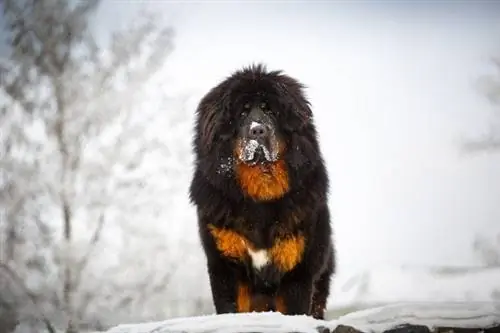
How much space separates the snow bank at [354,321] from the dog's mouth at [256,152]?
90 cm

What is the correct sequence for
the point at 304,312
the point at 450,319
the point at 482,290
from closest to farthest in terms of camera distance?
the point at 450,319
the point at 304,312
the point at 482,290

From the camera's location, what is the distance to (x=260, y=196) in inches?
129

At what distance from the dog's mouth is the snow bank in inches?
35.2

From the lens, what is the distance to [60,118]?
5.91m

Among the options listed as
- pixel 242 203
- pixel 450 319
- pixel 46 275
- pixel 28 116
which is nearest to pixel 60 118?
pixel 28 116

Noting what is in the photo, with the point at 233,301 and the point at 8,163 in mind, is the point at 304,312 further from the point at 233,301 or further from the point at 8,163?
the point at 8,163

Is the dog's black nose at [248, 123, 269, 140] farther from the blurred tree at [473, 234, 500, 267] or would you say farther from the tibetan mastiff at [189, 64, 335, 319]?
the blurred tree at [473, 234, 500, 267]

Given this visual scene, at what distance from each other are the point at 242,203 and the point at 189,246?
9.89 feet

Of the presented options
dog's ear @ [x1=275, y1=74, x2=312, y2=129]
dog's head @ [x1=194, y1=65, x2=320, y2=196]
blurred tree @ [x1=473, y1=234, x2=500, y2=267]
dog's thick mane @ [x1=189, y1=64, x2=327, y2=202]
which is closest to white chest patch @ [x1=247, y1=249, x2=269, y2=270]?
dog's thick mane @ [x1=189, y1=64, x2=327, y2=202]

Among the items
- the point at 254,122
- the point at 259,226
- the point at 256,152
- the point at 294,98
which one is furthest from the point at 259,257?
the point at 294,98

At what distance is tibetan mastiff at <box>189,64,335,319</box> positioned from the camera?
322cm

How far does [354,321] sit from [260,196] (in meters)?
0.96

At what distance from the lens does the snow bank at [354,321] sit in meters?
2.42

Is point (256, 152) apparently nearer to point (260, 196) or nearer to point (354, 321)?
point (260, 196)
